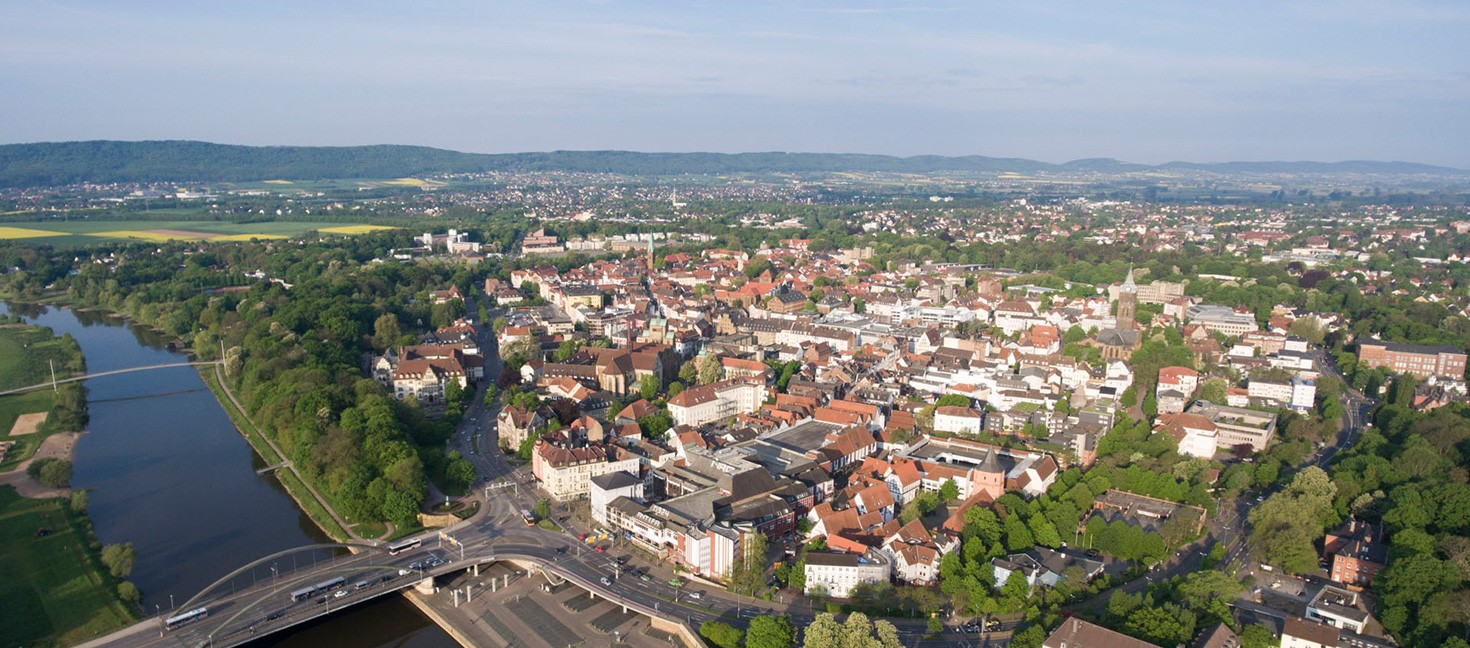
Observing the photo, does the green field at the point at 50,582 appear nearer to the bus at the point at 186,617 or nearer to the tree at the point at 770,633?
the bus at the point at 186,617

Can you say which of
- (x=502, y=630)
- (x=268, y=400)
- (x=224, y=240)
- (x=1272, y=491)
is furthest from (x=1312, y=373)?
(x=224, y=240)

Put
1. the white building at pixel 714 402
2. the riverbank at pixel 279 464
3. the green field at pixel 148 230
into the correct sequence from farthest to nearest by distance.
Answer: the green field at pixel 148 230, the white building at pixel 714 402, the riverbank at pixel 279 464

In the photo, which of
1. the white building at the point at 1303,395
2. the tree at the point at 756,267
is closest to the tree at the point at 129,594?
the white building at the point at 1303,395

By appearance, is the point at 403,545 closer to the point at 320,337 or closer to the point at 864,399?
the point at 864,399

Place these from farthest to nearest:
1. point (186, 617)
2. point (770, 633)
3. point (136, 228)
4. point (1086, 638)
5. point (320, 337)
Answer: point (136, 228) < point (320, 337) < point (186, 617) < point (770, 633) < point (1086, 638)

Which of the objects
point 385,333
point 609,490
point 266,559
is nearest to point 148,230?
point 385,333

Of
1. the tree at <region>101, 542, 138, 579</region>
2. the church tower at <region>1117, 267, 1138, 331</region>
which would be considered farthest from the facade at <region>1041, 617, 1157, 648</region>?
the church tower at <region>1117, 267, 1138, 331</region>

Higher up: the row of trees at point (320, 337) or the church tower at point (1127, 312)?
the church tower at point (1127, 312)
